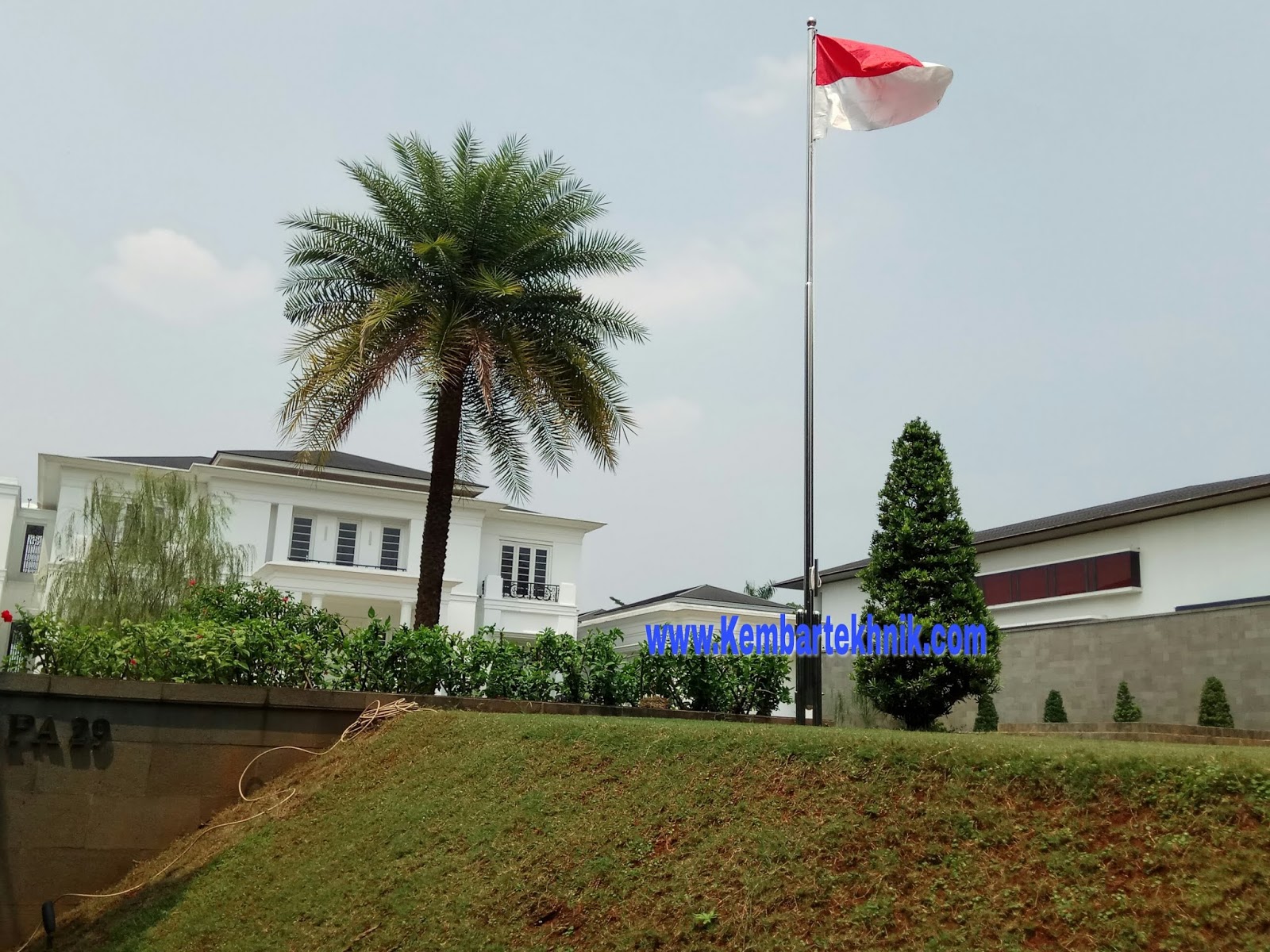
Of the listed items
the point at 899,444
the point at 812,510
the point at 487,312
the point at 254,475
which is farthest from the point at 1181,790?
the point at 254,475

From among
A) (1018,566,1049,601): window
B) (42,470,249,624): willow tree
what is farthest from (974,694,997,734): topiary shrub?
(42,470,249,624): willow tree

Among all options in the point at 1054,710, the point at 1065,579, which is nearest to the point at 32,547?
the point at 1065,579

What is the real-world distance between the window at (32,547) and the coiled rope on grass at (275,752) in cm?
3442

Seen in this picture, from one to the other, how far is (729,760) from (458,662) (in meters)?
7.62

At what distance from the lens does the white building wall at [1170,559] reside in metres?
23.9

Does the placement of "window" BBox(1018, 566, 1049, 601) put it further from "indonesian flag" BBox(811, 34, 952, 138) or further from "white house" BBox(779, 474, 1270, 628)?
"indonesian flag" BBox(811, 34, 952, 138)

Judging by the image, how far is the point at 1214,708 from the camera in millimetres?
19703

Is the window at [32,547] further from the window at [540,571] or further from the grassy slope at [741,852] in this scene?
the grassy slope at [741,852]

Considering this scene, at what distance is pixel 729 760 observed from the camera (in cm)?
841

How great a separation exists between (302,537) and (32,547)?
1072 cm

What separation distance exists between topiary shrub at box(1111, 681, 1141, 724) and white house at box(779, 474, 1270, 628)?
4.11 m

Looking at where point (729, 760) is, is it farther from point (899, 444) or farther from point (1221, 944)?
point (899, 444)

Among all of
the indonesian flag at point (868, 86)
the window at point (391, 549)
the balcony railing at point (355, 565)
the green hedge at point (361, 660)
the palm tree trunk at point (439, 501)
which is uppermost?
the indonesian flag at point (868, 86)

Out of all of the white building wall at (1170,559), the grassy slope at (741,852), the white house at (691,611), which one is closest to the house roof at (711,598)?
the white house at (691,611)
